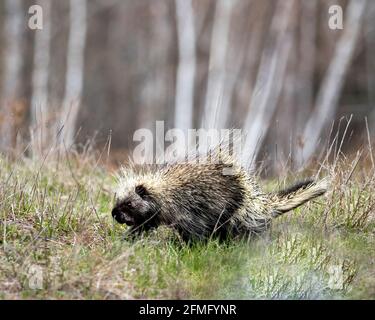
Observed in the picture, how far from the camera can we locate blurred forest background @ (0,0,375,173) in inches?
926

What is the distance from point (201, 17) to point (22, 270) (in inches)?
852

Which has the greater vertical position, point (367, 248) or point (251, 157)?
point (251, 157)

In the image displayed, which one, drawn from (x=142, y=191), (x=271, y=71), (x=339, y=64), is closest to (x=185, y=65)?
(x=271, y=71)

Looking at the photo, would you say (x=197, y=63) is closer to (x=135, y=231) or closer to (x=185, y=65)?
(x=185, y=65)

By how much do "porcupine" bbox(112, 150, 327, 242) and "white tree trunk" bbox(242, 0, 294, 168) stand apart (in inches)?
543

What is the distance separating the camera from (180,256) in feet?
20.5

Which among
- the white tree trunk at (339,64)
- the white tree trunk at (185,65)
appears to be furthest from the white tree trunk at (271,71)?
the white tree trunk at (185,65)

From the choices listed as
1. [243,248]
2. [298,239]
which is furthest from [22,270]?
[298,239]

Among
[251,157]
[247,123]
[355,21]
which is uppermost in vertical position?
[355,21]

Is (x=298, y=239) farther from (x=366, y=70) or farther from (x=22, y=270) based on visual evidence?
(x=366, y=70)

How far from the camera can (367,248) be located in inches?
247

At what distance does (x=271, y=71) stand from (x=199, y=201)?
16915mm

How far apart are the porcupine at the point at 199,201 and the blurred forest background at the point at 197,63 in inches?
516

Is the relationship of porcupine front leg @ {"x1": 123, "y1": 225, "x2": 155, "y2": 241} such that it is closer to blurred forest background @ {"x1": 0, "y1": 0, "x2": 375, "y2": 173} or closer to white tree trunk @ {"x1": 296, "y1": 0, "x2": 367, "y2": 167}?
blurred forest background @ {"x1": 0, "y1": 0, "x2": 375, "y2": 173}
